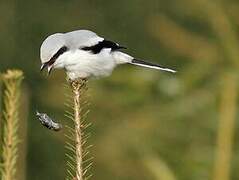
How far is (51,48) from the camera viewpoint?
196 cm

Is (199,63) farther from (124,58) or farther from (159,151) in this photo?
(124,58)

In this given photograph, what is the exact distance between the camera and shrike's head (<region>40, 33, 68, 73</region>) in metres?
1.96

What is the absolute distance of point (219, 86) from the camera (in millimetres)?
3654

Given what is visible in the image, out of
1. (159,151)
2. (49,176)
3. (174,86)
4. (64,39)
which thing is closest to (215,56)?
(174,86)

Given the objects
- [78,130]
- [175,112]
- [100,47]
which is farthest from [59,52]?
[175,112]

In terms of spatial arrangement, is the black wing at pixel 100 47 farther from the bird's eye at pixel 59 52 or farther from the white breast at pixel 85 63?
the bird's eye at pixel 59 52

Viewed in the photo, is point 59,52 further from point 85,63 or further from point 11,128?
point 11,128

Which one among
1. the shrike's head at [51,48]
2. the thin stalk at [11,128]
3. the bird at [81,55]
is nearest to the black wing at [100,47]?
the bird at [81,55]

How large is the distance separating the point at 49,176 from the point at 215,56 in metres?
2.09

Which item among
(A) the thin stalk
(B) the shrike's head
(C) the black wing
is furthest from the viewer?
(C) the black wing

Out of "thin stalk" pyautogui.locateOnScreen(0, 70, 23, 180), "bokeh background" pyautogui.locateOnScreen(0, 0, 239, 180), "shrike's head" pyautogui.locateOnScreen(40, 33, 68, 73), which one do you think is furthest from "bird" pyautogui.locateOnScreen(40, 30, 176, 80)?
"thin stalk" pyautogui.locateOnScreen(0, 70, 23, 180)

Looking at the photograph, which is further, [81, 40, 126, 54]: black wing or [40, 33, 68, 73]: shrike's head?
[81, 40, 126, 54]: black wing

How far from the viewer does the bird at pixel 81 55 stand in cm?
200

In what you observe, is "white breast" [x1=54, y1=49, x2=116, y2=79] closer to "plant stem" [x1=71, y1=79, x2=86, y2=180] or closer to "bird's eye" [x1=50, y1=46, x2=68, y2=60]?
"bird's eye" [x1=50, y1=46, x2=68, y2=60]
